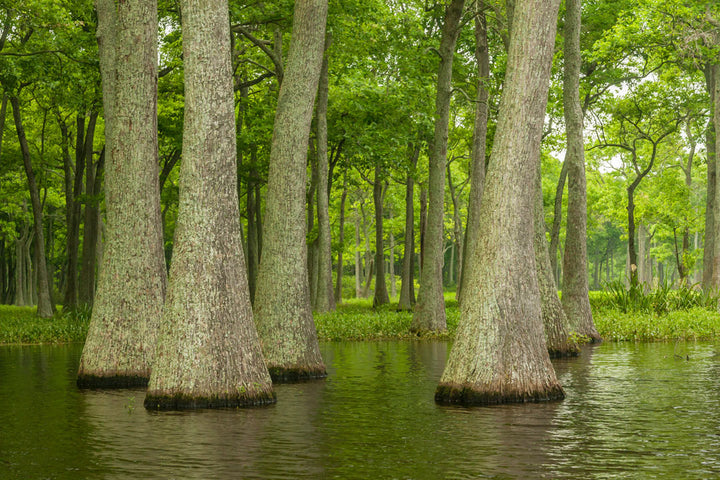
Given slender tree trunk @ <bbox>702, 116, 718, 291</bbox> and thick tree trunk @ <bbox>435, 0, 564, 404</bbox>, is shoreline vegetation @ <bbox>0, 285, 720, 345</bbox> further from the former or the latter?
thick tree trunk @ <bbox>435, 0, 564, 404</bbox>

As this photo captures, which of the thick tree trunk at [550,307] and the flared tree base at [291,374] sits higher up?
the thick tree trunk at [550,307]

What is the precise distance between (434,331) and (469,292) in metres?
13.0

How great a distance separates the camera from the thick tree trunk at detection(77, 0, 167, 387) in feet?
44.9

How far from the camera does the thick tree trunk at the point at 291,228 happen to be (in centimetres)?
1405

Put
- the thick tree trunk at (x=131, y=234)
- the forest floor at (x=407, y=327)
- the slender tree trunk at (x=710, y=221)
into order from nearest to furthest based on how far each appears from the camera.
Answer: the thick tree trunk at (x=131, y=234) < the forest floor at (x=407, y=327) < the slender tree trunk at (x=710, y=221)

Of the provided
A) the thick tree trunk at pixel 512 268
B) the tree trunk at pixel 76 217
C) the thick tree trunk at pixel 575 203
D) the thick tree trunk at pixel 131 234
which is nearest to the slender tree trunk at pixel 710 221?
the thick tree trunk at pixel 575 203

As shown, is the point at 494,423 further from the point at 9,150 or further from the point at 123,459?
the point at 9,150

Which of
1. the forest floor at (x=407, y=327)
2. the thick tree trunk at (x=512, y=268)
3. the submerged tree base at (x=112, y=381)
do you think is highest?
the thick tree trunk at (x=512, y=268)

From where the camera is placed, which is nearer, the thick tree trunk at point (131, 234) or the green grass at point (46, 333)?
the thick tree trunk at point (131, 234)

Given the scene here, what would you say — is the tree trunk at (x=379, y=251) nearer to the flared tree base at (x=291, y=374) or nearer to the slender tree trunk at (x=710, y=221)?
the slender tree trunk at (x=710, y=221)

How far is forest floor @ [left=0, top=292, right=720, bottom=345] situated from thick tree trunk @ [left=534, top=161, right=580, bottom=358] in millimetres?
5132

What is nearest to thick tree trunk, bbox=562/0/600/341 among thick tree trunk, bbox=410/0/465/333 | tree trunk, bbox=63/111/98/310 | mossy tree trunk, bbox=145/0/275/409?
thick tree trunk, bbox=410/0/465/333

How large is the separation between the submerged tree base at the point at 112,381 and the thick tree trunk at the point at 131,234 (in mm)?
17

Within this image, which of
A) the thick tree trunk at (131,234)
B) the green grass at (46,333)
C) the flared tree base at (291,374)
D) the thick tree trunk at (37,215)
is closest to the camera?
the thick tree trunk at (131,234)
